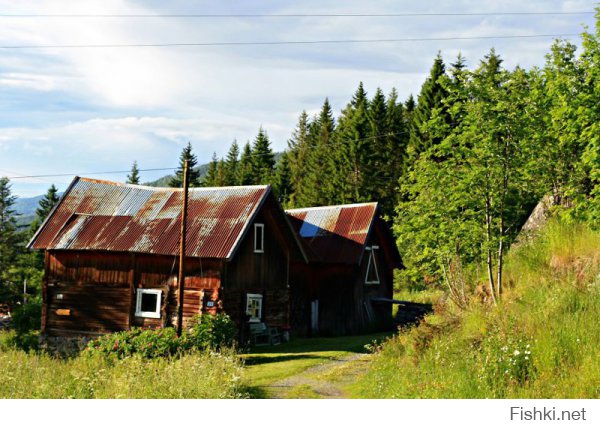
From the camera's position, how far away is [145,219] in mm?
27656

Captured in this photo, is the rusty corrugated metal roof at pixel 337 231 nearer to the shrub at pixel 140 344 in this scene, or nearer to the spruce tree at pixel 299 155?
the shrub at pixel 140 344

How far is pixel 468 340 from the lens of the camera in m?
13.2

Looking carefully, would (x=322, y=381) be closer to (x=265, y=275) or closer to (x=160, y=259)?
(x=265, y=275)

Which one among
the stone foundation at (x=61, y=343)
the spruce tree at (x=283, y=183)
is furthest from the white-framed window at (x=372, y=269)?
the spruce tree at (x=283, y=183)

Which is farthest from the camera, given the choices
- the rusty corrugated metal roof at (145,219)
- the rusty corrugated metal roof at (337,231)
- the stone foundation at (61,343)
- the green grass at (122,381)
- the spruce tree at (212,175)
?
the spruce tree at (212,175)

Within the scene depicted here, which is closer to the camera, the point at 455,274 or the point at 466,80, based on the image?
the point at 466,80

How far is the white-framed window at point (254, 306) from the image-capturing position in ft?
88.5

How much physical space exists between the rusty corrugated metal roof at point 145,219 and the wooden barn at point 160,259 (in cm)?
5

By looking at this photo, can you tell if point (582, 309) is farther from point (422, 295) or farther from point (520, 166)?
point (422, 295)

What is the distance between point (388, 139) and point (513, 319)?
4731 cm

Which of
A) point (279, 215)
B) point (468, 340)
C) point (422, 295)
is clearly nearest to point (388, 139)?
point (422, 295)

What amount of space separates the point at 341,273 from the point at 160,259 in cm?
1089

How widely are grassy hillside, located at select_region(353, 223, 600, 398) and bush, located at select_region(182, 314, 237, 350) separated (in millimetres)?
8773

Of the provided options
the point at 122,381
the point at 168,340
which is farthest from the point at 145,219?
the point at 122,381
